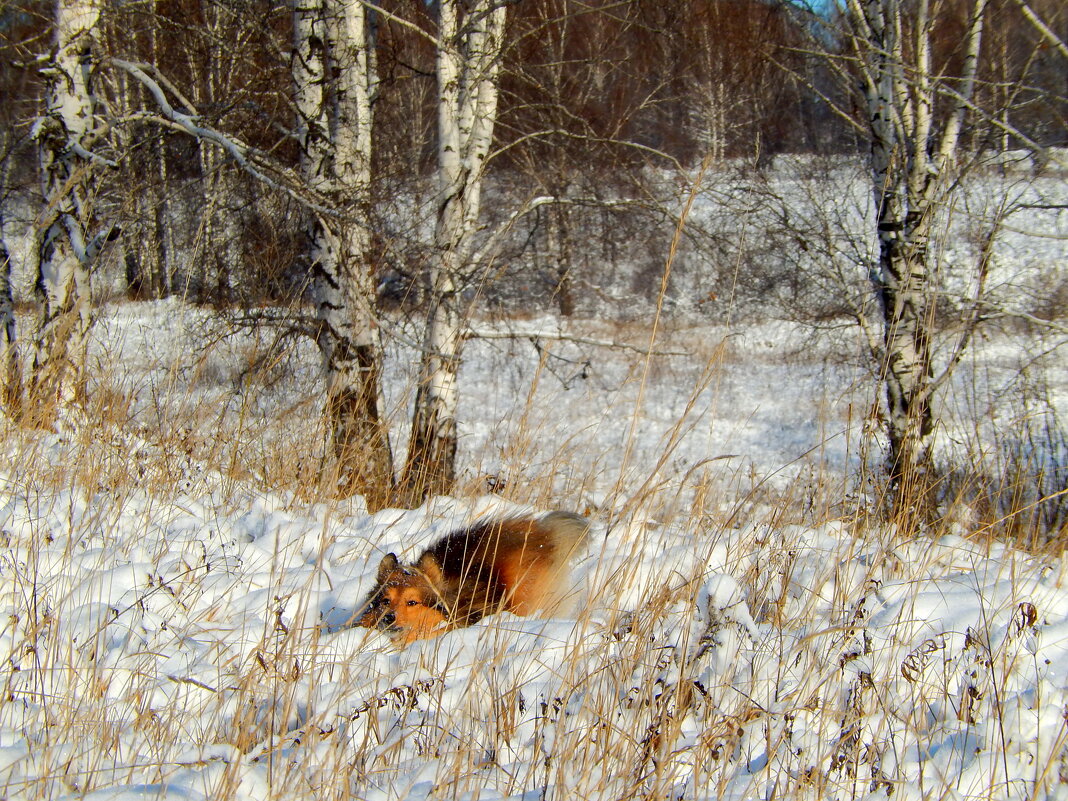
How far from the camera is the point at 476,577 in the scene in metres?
2.27

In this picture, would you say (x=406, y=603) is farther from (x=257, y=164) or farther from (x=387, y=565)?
(x=257, y=164)

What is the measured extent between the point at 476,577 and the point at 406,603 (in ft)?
0.74

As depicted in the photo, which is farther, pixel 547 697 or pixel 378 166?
pixel 378 166

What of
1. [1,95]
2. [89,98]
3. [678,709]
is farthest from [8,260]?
[1,95]

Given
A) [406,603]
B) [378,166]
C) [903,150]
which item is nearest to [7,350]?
[378,166]

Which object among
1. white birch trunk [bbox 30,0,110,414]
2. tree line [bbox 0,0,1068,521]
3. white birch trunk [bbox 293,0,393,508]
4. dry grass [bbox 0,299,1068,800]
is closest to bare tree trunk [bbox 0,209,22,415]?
tree line [bbox 0,0,1068,521]

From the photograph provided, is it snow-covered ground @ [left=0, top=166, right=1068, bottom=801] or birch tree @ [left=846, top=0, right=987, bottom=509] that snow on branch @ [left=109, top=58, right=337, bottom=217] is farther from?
birch tree @ [left=846, top=0, right=987, bottom=509]

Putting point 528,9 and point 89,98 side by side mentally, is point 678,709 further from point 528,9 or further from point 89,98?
point 528,9

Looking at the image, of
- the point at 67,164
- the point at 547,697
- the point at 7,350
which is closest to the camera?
the point at 547,697

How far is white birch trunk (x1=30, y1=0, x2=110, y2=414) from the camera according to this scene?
184 inches

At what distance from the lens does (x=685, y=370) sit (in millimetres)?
12297

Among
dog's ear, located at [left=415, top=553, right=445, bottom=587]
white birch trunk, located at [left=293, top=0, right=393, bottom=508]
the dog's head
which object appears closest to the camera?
the dog's head

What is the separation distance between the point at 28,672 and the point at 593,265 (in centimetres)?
1304

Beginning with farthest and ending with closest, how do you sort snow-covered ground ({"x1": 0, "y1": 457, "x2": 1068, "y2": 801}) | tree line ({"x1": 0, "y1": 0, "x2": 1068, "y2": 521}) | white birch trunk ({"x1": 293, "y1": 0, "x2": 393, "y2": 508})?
white birch trunk ({"x1": 293, "y1": 0, "x2": 393, "y2": 508}), tree line ({"x1": 0, "y1": 0, "x2": 1068, "y2": 521}), snow-covered ground ({"x1": 0, "y1": 457, "x2": 1068, "y2": 801})
